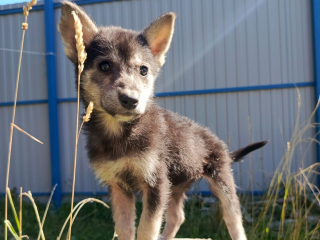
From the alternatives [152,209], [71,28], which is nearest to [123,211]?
[152,209]

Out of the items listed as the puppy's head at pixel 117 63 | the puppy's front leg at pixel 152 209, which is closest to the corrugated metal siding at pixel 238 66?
the puppy's front leg at pixel 152 209

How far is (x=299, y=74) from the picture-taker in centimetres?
706

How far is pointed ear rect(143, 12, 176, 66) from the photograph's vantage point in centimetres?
319

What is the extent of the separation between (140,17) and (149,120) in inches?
202

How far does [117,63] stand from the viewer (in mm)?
2775

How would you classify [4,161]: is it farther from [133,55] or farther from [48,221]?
[133,55]

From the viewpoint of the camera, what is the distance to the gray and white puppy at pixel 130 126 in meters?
2.71

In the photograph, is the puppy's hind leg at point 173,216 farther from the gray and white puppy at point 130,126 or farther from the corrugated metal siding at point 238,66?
the corrugated metal siding at point 238,66

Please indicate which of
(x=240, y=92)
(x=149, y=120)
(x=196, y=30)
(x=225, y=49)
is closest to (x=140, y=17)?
(x=196, y=30)

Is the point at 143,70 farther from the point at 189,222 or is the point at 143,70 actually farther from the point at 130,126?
the point at 189,222

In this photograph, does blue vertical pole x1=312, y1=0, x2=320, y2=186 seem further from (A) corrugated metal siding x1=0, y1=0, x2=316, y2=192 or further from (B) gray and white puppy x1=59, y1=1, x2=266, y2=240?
(B) gray and white puppy x1=59, y1=1, x2=266, y2=240

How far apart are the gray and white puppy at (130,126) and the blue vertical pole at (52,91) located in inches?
193

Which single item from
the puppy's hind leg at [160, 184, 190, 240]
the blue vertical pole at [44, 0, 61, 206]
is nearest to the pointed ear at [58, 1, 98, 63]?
the puppy's hind leg at [160, 184, 190, 240]

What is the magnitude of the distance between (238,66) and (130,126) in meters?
4.75
